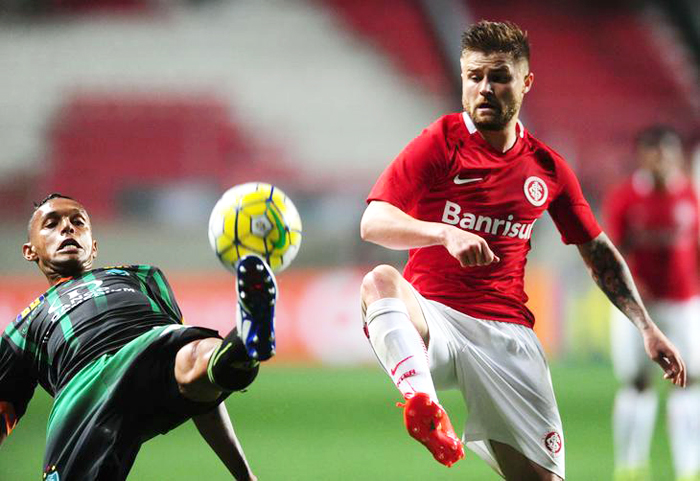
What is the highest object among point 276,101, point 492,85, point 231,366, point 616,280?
point 492,85

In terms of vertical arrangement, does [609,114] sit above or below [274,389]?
above

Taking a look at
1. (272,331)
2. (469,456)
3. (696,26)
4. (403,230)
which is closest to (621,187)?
(469,456)

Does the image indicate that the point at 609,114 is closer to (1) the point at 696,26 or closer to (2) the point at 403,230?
(1) the point at 696,26

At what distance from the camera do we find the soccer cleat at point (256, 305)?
10.2ft

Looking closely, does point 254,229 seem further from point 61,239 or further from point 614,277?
point 614,277

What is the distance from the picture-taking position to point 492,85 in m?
3.79

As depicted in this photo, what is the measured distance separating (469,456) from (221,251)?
3.82 meters

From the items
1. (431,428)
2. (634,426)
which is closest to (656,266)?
(634,426)

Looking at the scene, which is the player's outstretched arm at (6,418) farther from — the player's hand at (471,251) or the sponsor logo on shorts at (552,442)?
the sponsor logo on shorts at (552,442)

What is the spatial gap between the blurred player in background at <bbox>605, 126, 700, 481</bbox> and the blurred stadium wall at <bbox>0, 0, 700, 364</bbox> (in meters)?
5.49

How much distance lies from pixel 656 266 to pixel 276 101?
11.4 m

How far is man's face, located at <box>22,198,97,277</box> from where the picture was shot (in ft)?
13.8

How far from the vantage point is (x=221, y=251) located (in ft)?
12.1

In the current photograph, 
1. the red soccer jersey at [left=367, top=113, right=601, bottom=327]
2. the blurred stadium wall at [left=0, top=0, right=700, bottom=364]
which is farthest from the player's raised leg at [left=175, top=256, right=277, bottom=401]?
the blurred stadium wall at [left=0, top=0, right=700, bottom=364]
